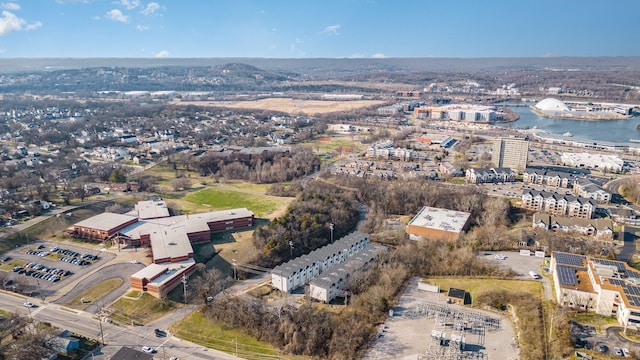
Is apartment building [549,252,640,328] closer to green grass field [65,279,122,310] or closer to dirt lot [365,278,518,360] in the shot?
dirt lot [365,278,518,360]

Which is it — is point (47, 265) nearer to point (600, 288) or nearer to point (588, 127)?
point (600, 288)

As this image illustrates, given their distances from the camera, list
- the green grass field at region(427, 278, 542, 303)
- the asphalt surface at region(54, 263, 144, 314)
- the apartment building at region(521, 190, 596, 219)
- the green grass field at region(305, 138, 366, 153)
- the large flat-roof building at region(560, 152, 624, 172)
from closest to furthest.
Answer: the asphalt surface at region(54, 263, 144, 314)
the green grass field at region(427, 278, 542, 303)
the apartment building at region(521, 190, 596, 219)
the large flat-roof building at region(560, 152, 624, 172)
the green grass field at region(305, 138, 366, 153)

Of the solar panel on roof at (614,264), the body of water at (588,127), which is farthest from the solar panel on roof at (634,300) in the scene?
the body of water at (588,127)

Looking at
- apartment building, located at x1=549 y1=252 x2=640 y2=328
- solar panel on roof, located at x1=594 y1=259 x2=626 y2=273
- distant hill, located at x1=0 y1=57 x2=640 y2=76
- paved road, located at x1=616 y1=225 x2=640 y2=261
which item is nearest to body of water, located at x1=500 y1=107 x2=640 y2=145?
paved road, located at x1=616 y1=225 x2=640 y2=261

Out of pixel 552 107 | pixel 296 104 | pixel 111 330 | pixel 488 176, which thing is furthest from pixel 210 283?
pixel 552 107

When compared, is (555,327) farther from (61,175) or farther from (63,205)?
(61,175)

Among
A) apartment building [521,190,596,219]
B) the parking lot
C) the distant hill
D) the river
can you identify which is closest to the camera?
the parking lot

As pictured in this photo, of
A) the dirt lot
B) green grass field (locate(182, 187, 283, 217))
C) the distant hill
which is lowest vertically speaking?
the dirt lot

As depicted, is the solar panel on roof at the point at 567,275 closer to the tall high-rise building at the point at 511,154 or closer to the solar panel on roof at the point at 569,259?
the solar panel on roof at the point at 569,259
